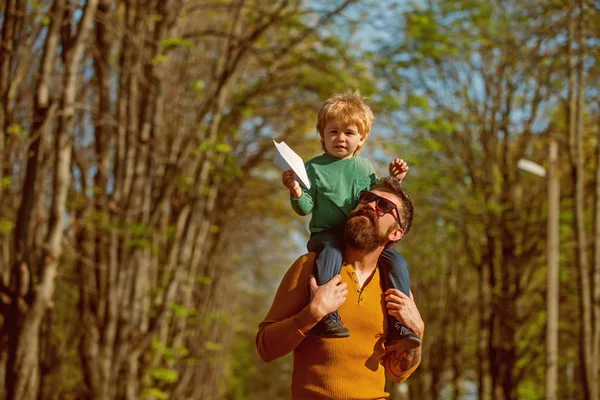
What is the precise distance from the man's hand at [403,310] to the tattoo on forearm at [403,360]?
0.10m

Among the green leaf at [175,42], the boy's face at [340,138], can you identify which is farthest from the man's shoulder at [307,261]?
the green leaf at [175,42]

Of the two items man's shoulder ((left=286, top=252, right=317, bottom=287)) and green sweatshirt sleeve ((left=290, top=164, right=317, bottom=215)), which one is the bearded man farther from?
green sweatshirt sleeve ((left=290, top=164, right=317, bottom=215))

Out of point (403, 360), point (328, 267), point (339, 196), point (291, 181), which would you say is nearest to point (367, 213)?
point (339, 196)

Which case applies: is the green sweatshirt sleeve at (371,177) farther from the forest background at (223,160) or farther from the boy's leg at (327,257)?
the forest background at (223,160)

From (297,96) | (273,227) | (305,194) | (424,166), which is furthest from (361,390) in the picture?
(273,227)

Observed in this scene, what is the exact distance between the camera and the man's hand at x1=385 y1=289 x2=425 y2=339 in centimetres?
413

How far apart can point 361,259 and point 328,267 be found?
195 millimetres

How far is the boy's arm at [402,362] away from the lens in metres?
4.20

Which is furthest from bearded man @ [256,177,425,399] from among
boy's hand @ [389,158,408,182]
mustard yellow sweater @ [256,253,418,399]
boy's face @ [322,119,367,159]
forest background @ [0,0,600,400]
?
forest background @ [0,0,600,400]

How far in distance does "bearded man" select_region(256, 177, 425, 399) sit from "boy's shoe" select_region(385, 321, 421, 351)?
0.03m

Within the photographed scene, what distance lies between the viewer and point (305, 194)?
13.6 feet

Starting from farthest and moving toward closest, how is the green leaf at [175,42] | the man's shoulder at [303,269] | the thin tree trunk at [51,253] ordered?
the green leaf at [175,42] < the thin tree trunk at [51,253] < the man's shoulder at [303,269]

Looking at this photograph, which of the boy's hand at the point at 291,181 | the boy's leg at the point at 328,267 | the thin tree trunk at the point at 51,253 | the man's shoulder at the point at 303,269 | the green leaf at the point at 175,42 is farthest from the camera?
the green leaf at the point at 175,42

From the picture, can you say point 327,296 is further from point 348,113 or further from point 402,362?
point 348,113
